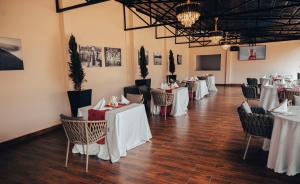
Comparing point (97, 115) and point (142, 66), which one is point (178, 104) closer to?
point (142, 66)

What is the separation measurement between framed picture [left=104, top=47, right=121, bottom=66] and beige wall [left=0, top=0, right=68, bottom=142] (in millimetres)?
1800

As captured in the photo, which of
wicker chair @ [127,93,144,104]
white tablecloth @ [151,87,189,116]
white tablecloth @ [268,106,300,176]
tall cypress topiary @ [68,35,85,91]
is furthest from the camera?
A: white tablecloth @ [151,87,189,116]

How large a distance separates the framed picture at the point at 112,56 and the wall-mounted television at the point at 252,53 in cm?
1013

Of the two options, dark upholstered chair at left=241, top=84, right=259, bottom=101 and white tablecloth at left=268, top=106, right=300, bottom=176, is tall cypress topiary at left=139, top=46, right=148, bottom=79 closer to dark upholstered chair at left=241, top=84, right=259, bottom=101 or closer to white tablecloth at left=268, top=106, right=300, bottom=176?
dark upholstered chair at left=241, top=84, right=259, bottom=101

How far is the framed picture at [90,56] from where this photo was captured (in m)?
5.82

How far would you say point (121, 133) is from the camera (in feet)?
10.8

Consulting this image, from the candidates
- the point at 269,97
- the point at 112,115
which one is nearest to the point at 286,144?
the point at 112,115

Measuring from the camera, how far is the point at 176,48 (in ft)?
42.5

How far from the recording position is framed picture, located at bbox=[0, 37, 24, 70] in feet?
12.9

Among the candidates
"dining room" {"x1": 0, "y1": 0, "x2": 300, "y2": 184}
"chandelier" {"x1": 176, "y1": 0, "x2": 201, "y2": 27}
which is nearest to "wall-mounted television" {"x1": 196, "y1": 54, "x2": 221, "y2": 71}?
"dining room" {"x1": 0, "y1": 0, "x2": 300, "y2": 184}

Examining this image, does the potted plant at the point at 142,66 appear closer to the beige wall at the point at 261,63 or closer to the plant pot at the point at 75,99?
the plant pot at the point at 75,99

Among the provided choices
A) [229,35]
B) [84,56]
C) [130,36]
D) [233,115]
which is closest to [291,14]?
[229,35]

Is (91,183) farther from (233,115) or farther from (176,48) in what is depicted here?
(176,48)

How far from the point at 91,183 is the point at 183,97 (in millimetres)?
4272
